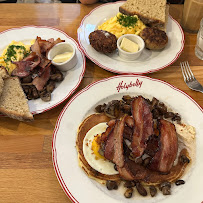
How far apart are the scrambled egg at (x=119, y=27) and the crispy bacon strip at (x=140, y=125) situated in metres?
1.28

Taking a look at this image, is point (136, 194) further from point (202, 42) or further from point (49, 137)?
point (202, 42)

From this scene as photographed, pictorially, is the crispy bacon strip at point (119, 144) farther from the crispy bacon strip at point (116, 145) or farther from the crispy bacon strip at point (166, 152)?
the crispy bacon strip at point (166, 152)

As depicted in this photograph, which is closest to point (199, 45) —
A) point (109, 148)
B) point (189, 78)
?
point (189, 78)

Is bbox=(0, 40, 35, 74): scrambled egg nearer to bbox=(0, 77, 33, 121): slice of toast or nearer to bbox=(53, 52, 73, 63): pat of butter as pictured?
bbox=(0, 77, 33, 121): slice of toast

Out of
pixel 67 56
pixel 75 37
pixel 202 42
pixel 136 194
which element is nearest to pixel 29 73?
pixel 67 56

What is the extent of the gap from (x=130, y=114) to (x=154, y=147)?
1.48 ft

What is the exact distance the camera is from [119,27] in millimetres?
2990

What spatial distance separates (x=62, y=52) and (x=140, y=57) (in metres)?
1.03

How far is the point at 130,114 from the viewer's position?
88.2 inches

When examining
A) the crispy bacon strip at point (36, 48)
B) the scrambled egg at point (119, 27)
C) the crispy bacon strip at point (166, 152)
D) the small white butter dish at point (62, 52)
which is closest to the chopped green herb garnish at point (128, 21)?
the scrambled egg at point (119, 27)

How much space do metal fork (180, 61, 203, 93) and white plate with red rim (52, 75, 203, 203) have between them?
0.35 metres

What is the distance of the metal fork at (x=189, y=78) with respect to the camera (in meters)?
2.53

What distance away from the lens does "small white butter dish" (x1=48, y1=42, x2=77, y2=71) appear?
102 inches

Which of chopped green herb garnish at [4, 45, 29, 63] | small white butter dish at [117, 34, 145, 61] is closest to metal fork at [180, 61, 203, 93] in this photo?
small white butter dish at [117, 34, 145, 61]
